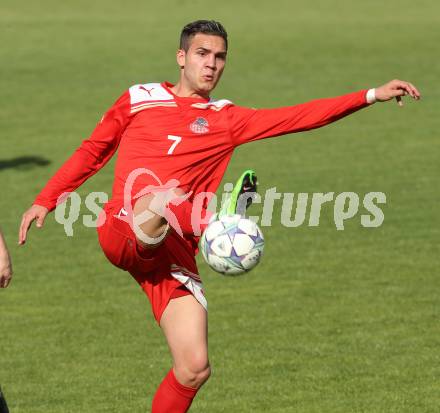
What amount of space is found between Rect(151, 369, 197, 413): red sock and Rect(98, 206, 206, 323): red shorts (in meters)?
0.43

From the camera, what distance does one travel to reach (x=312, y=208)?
652 inches

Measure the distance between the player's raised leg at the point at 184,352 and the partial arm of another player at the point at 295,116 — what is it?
1.18 meters

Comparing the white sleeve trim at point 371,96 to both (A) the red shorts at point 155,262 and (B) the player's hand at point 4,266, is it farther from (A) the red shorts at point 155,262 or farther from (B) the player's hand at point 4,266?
(B) the player's hand at point 4,266

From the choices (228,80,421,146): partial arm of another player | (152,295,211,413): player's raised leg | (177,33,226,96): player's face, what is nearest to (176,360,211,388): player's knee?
(152,295,211,413): player's raised leg

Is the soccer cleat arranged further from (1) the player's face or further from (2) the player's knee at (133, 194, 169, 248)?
(1) the player's face

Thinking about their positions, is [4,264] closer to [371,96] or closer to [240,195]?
[240,195]

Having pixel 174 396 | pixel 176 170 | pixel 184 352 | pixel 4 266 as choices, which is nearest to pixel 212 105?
pixel 176 170

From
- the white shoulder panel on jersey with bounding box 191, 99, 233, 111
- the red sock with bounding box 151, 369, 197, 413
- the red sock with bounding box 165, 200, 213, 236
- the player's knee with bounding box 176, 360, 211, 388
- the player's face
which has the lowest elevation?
the red sock with bounding box 151, 369, 197, 413

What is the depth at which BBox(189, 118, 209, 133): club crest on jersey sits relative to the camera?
739 cm

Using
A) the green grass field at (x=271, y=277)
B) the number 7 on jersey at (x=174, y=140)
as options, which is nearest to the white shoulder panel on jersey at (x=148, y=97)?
the number 7 on jersey at (x=174, y=140)

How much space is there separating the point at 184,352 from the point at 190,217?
0.86 meters

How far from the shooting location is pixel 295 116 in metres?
7.22

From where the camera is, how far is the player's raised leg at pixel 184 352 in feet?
22.3

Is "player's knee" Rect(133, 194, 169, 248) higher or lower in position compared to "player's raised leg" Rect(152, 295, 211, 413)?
higher
